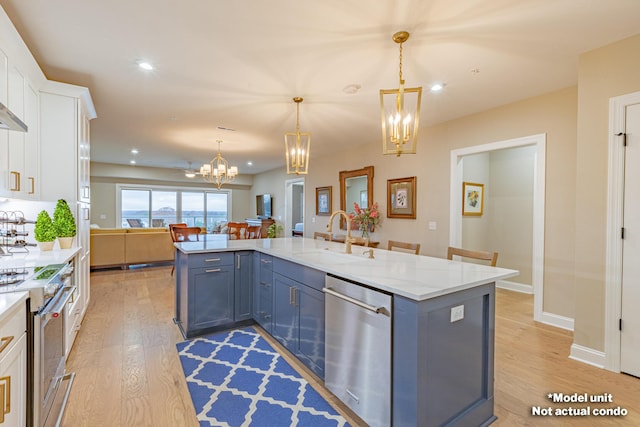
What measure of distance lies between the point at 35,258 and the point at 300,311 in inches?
82.5

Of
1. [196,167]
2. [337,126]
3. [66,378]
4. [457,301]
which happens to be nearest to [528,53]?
[457,301]

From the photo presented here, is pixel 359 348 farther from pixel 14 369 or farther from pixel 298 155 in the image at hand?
pixel 298 155

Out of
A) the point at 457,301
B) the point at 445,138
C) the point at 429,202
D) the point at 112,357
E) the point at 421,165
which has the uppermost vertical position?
the point at 445,138

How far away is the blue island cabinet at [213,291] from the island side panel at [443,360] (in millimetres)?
2020

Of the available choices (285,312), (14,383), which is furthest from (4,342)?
(285,312)

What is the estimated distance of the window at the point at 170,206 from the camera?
9219mm

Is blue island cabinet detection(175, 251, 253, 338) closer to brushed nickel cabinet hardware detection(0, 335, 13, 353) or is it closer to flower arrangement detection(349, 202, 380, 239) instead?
brushed nickel cabinet hardware detection(0, 335, 13, 353)

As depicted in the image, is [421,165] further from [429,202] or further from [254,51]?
[254,51]

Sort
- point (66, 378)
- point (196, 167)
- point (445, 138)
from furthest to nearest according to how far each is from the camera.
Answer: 1. point (196, 167)
2. point (445, 138)
3. point (66, 378)

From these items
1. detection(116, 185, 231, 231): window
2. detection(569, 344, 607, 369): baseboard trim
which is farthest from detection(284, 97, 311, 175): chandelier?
detection(116, 185, 231, 231): window

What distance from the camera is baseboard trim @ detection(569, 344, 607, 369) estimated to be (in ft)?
8.01

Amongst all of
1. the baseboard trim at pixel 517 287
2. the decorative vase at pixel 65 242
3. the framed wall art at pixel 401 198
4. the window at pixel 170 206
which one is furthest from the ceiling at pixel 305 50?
the window at pixel 170 206

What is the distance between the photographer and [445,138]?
4.40 meters

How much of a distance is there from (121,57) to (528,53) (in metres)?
3.51
